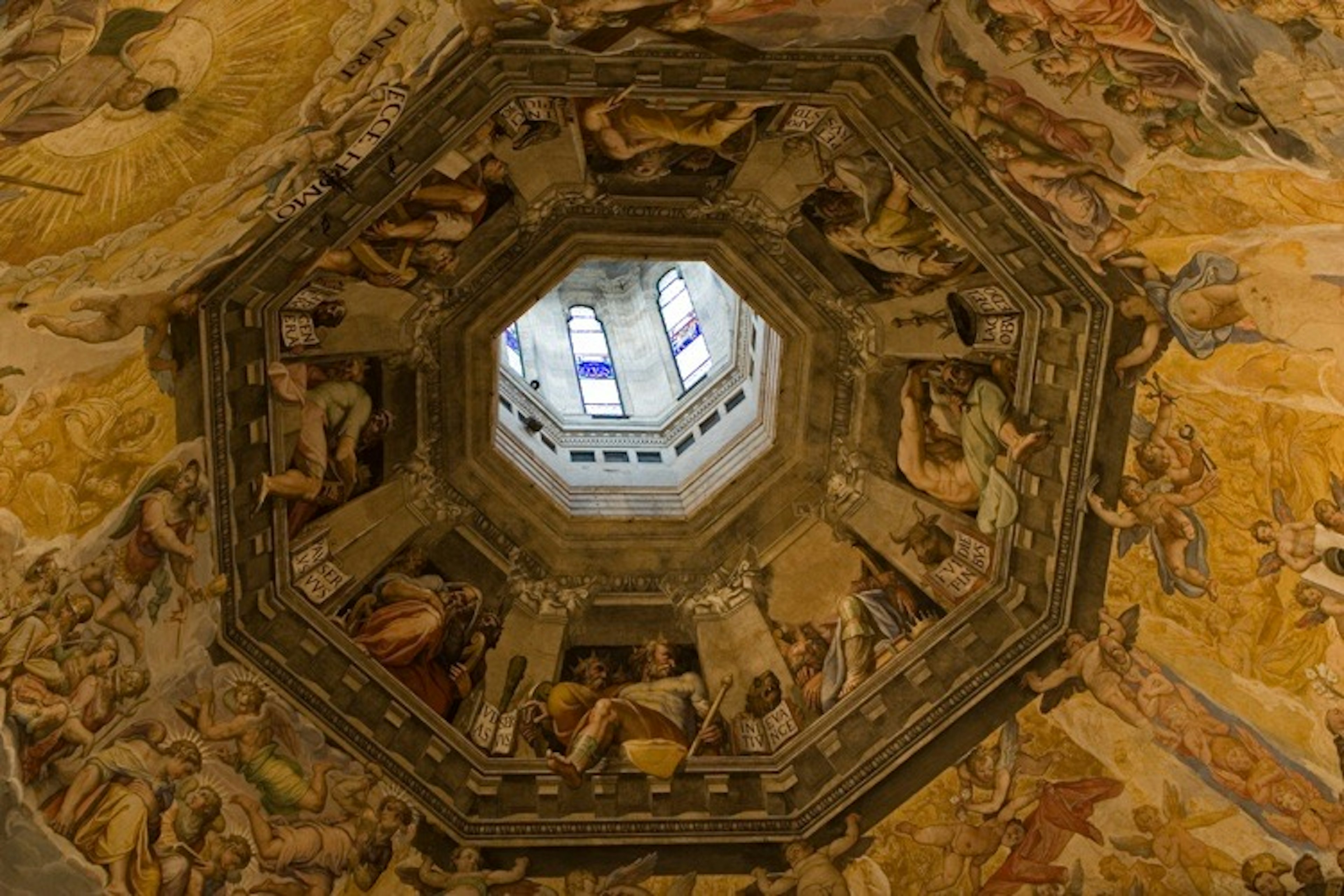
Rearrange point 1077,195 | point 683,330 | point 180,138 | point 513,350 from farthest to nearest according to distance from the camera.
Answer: point 683,330 → point 513,350 → point 1077,195 → point 180,138

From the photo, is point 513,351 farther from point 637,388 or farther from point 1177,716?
point 1177,716

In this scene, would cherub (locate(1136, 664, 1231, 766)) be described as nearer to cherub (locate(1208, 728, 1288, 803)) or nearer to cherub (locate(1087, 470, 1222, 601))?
cherub (locate(1208, 728, 1288, 803))

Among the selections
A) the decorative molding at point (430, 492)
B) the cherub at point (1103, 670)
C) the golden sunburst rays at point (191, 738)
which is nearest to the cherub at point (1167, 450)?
the cherub at point (1103, 670)

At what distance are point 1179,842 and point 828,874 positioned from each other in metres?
3.08

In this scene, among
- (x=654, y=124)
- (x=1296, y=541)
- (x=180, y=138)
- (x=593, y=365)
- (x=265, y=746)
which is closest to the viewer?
(x=180, y=138)

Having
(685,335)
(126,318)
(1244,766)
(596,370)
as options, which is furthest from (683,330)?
(126,318)

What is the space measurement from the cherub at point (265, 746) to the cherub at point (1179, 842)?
23.2 ft

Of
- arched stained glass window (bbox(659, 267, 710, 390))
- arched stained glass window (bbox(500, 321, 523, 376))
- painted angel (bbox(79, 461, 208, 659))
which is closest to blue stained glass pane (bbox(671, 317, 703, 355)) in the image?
arched stained glass window (bbox(659, 267, 710, 390))

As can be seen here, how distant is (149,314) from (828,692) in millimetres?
7092

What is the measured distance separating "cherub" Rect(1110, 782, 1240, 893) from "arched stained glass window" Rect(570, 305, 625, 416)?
305 inches

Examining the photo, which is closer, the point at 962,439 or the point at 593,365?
→ the point at 962,439

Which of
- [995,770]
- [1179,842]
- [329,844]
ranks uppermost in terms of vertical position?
[995,770]

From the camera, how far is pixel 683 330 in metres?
21.9

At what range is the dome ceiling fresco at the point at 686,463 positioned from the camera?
12.5 metres
